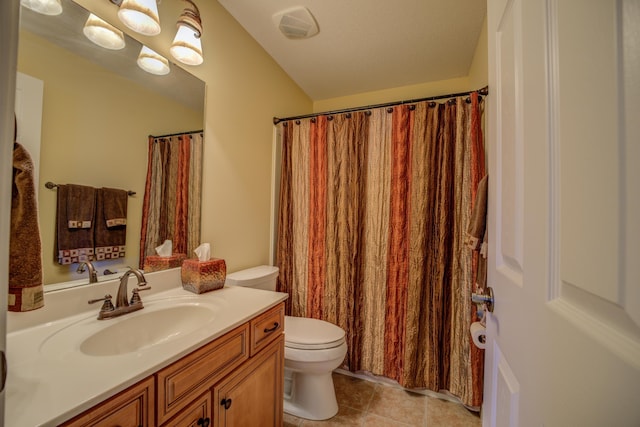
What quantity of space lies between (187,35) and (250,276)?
1378 millimetres

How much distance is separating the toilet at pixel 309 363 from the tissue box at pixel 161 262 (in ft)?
1.07

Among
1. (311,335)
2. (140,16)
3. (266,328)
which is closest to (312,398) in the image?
(311,335)

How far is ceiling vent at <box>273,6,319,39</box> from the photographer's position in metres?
1.50

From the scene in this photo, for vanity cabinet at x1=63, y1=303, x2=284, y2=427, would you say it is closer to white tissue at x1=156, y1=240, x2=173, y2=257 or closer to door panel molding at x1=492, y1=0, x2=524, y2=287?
white tissue at x1=156, y1=240, x2=173, y2=257

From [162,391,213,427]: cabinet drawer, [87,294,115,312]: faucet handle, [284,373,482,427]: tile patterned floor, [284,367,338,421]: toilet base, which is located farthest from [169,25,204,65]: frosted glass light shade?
[284,373,482,427]: tile patterned floor

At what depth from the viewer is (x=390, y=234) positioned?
5.74ft

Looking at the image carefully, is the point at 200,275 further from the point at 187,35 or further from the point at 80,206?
the point at 187,35

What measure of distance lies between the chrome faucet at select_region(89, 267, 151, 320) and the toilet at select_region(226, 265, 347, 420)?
1.79ft

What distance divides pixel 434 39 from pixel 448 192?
111 centimetres

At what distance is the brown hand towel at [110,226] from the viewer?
39.7 inches

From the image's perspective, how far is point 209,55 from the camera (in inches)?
57.2

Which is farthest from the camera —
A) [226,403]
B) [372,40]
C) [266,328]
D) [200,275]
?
[372,40]

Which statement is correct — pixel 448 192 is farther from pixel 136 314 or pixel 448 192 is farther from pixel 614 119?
pixel 136 314

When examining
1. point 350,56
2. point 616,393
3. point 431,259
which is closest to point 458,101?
point 350,56
